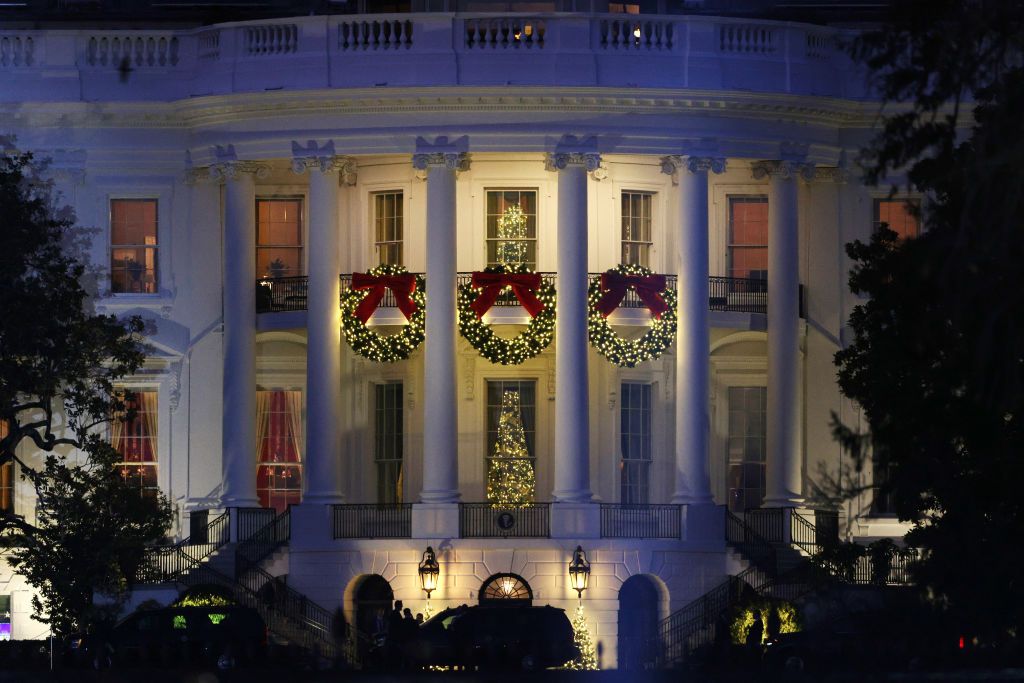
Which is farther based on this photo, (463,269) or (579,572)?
(463,269)

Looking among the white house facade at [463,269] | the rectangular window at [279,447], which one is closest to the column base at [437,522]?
the white house facade at [463,269]

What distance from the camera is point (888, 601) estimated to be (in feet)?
152

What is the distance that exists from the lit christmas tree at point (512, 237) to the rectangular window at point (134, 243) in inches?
296

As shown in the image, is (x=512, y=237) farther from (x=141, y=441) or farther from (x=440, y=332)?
(x=141, y=441)

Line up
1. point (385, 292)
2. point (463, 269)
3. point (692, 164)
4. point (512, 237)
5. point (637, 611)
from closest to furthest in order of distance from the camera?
point (637, 611) → point (692, 164) → point (385, 292) → point (512, 237) → point (463, 269)

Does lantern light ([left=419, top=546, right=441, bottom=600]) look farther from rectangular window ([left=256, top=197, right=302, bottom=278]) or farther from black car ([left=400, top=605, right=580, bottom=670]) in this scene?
rectangular window ([left=256, top=197, right=302, bottom=278])

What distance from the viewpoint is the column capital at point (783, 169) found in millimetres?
61312

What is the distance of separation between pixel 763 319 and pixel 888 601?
16529 mm

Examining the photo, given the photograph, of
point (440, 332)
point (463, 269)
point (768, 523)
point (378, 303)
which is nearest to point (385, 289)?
point (378, 303)

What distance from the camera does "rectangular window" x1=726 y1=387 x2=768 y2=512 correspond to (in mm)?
63906

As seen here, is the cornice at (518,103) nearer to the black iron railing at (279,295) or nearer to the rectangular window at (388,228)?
the rectangular window at (388,228)

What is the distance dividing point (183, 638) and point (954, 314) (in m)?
25.3

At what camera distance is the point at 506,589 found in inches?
2328

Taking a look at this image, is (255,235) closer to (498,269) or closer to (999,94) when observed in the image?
(498,269)
